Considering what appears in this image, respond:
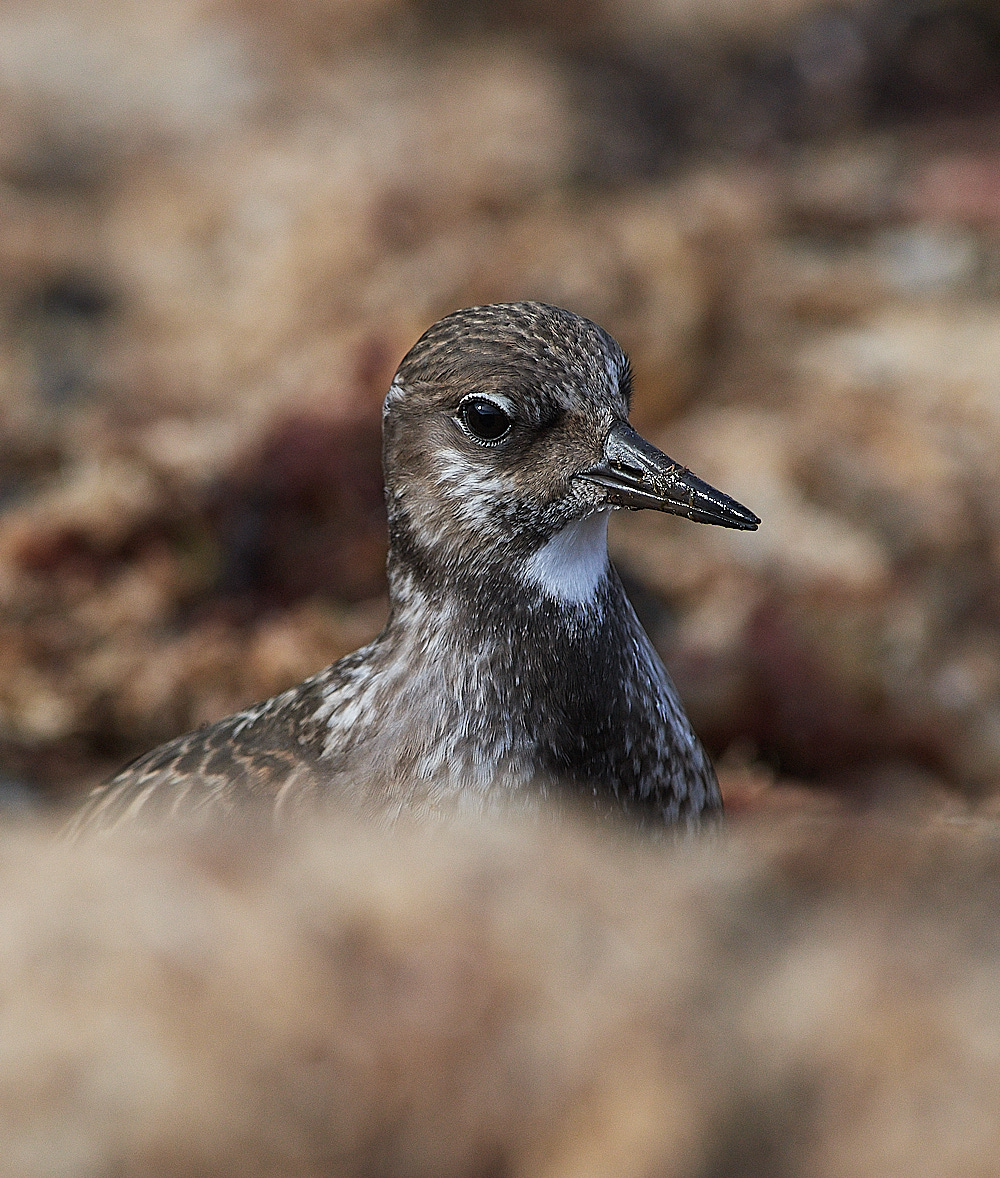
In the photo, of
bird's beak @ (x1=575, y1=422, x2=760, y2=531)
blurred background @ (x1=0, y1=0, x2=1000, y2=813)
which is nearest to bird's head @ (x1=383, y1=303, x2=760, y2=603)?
bird's beak @ (x1=575, y1=422, x2=760, y2=531)

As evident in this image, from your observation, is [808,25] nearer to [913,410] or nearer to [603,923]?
[913,410]

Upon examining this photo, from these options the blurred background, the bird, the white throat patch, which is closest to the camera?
the bird

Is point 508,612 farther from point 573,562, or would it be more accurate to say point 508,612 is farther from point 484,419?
point 484,419

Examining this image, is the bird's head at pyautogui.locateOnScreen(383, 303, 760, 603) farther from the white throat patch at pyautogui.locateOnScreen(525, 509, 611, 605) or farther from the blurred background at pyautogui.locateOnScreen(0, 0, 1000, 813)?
the blurred background at pyautogui.locateOnScreen(0, 0, 1000, 813)

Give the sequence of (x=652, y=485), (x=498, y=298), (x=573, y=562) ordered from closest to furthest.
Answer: (x=652, y=485), (x=573, y=562), (x=498, y=298)

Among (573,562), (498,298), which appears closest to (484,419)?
(573,562)

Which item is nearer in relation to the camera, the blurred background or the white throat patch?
the white throat patch

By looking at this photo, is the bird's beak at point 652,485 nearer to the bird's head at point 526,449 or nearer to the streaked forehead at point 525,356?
the bird's head at point 526,449

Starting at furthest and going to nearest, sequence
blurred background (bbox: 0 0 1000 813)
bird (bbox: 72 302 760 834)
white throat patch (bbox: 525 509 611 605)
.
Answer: blurred background (bbox: 0 0 1000 813) < white throat patch (bbox: 525 509 611 605) < bird (bbox: 72 302 760 834)
